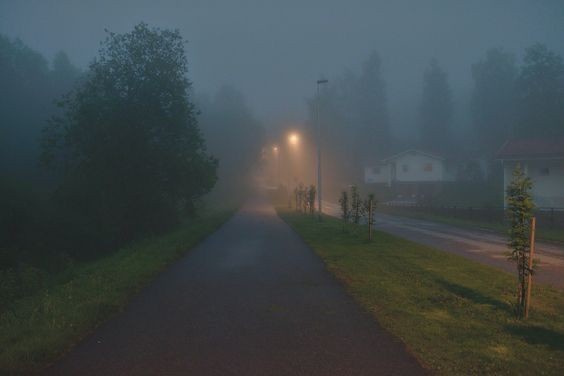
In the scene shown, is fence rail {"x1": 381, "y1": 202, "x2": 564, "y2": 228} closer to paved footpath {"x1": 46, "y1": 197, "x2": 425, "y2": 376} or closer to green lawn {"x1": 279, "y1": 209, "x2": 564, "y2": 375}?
green lawn {"x1": 279, "y1": 209, "x2": 564, "y2": 375}

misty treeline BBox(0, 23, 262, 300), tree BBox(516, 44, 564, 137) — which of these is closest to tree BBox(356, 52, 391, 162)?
tree BBox(516, 44, 564, 137)

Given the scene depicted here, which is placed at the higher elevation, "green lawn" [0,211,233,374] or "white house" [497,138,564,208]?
"white house" [497,138,564,208]

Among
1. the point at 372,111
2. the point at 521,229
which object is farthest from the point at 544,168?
the point at 372,111

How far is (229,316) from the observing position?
25.0ft

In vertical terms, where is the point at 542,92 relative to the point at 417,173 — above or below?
above

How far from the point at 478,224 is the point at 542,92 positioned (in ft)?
141

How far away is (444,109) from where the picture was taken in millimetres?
91438

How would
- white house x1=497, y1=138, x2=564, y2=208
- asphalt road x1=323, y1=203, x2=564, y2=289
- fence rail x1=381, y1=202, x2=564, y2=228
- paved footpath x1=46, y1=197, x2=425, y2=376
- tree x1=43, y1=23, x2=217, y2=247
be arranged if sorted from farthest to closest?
white house x1=497, y1=138, x2=564, y2=208 → tree x1=43, y1=23, x2=217, y2=247 → fence rail x1=381, y1=202, x2=564, y2=228 → asphalt road x1=323, y1=203, x2=564, y2=289 → paved footpath x1=46, y1=197, x2=425, y2=376

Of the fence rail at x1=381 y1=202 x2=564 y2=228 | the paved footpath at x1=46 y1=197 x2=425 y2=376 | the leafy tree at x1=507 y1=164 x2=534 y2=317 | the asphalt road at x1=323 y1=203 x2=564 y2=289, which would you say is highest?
the leafy tree at x1=507 y1=164 x2=534 y2=317

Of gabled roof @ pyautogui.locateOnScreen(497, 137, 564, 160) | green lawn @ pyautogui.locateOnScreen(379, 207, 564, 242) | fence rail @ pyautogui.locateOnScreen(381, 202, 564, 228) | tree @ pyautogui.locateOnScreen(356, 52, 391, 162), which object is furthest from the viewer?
tree @ pyautogui.locateOnScreen(356, 52, 391, 162)

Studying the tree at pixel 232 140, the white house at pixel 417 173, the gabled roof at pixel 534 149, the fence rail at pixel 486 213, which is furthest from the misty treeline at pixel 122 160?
the tree at pixel 232 140

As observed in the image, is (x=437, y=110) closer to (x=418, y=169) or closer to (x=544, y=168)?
(x=418, y=169)

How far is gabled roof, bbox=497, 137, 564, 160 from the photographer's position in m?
34.9

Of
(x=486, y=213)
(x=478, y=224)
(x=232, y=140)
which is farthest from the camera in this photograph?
(x=232, y=140)
